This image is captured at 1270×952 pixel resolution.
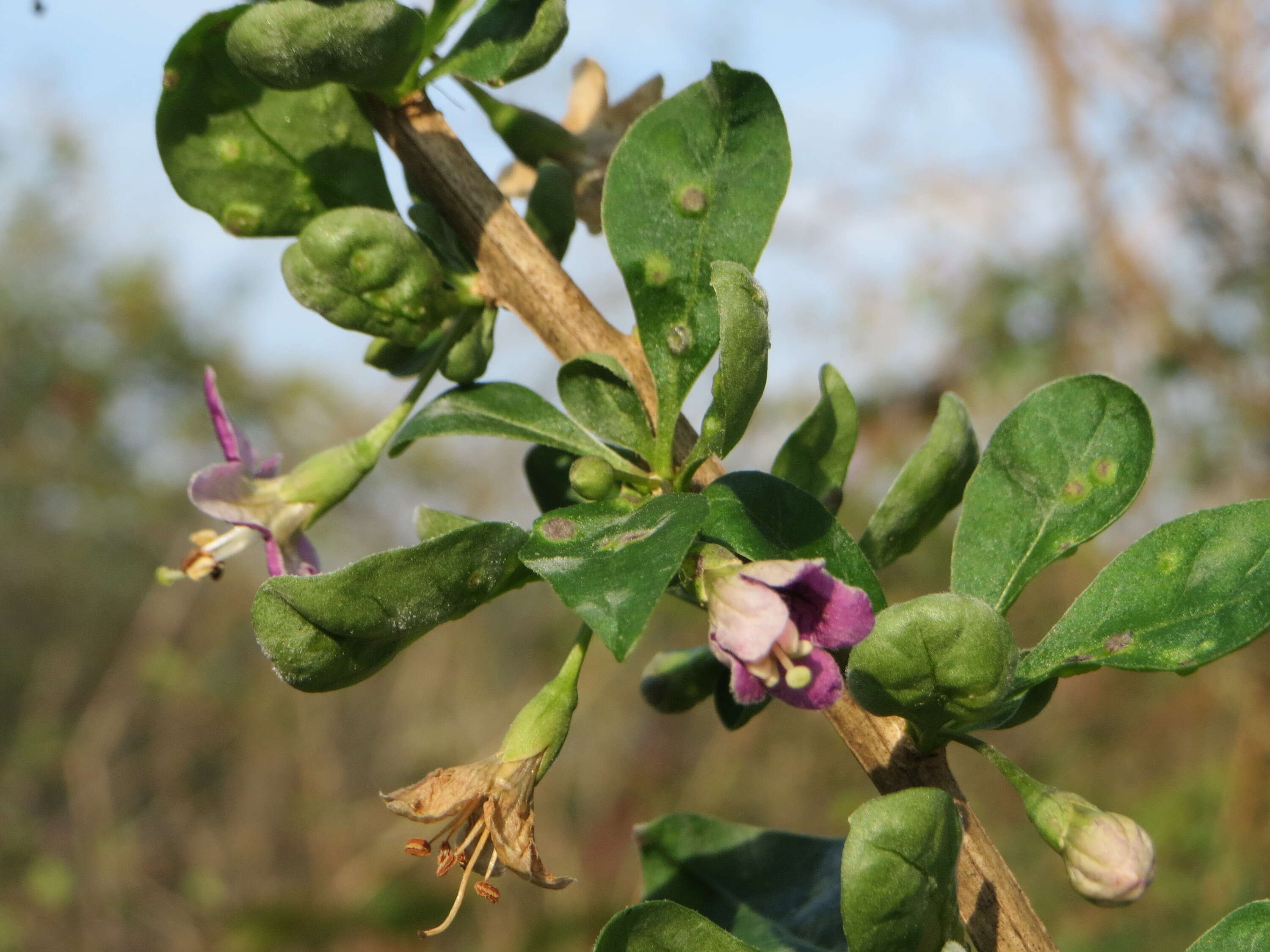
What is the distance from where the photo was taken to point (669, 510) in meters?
0.65

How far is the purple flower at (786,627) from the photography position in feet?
2.08

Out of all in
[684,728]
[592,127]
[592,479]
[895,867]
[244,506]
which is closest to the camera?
[895,867]

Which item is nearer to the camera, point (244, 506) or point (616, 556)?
point (616, 556)

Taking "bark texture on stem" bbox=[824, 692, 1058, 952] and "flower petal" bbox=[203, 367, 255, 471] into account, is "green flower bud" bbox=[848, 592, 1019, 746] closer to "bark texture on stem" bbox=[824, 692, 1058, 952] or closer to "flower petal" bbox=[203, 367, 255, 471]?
"bark texture on stem" bbox=[824, 692, 1058, 952]

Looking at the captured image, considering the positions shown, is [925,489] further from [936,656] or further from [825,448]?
[936,656]

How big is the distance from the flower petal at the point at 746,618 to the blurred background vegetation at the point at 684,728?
14.7ft

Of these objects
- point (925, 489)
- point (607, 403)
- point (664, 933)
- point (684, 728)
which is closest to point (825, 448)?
point (925, 489)

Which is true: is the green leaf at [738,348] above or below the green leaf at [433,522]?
above

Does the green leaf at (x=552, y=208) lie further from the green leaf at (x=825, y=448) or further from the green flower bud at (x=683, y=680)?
the green flower bud at (x=683, y=680)

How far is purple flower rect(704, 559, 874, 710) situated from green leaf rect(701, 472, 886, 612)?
0.21 feet

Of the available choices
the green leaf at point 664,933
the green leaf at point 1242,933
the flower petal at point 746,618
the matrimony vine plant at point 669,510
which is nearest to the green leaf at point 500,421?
the matrimony vine plant at point 669,510

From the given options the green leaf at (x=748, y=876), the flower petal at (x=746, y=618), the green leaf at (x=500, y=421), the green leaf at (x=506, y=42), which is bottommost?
the green leaf at (x=748, y=876)

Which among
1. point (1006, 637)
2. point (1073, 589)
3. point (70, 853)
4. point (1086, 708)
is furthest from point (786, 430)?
point (1006, 637)

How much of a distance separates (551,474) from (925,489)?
13.1 inches
